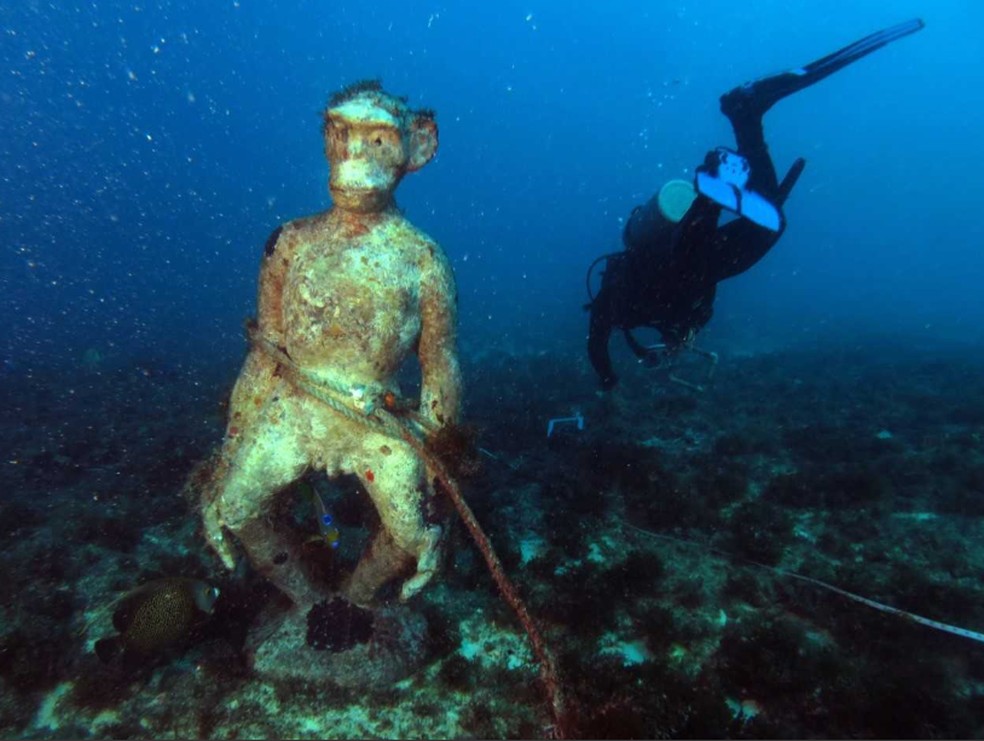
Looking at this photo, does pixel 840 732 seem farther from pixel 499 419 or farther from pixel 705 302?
pixel 499 419

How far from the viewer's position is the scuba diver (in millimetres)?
6914

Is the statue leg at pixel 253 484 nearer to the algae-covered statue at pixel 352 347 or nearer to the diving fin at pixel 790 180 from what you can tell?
the algae-covered statue at pixel 352 347

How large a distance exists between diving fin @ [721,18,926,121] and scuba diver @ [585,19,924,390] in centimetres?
1

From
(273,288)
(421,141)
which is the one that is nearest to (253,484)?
(273,288)

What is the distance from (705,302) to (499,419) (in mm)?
5202

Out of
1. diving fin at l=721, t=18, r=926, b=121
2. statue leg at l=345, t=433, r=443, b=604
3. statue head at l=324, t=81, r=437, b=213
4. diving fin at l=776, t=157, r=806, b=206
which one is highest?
diving fin at l=721, t=18, r=926, b=121

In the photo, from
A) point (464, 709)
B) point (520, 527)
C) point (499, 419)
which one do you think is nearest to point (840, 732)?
point (464, 709)

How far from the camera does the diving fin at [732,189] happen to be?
19.4ft

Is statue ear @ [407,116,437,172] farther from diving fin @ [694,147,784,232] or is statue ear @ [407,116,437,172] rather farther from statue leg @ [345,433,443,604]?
diving fin @ [694,147,784,232]

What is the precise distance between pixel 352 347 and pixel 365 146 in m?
1.24

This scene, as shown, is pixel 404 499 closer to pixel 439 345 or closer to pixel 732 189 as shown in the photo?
pixel 439 345

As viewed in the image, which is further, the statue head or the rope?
the statue head

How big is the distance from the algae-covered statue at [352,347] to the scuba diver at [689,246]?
4479mm

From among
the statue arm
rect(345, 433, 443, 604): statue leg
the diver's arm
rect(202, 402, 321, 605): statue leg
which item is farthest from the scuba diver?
rect(202, 402, 321, 605): statue leg
